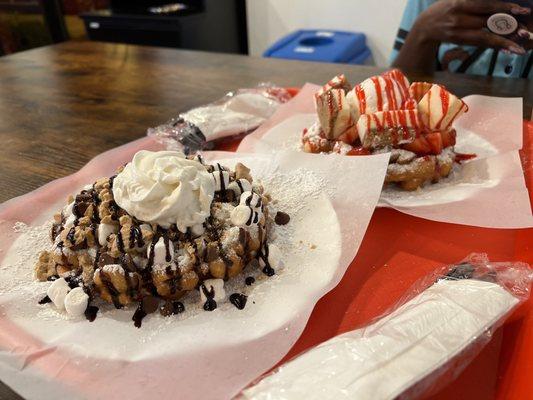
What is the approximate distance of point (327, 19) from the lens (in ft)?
15.6

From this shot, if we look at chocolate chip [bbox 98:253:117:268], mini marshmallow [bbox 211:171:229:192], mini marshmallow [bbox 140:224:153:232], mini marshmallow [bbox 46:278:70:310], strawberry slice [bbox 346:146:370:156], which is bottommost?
mini marshmallow [bbox 46:278:70:310]

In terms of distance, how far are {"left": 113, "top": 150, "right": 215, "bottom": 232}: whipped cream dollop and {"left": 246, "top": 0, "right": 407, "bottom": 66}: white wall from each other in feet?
12.2

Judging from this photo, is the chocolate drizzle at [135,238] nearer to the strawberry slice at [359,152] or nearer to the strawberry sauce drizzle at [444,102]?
the strawberry slice at [359,152]

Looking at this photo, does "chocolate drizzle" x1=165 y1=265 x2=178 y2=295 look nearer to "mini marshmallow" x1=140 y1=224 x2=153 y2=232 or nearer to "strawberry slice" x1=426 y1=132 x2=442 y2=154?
"mini marshmallow" x1=140 y1=224 x2=153 y2=232

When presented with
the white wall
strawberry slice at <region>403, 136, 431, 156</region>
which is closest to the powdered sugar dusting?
strawberry slice at <region>403, 136, 431, 156</region>

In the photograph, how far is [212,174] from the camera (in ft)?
4.23

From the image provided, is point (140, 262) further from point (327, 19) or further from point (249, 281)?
point (327, 19)

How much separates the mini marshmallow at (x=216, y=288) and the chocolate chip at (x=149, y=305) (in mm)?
106

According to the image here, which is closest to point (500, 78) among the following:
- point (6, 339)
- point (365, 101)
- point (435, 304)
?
point (365, 101)

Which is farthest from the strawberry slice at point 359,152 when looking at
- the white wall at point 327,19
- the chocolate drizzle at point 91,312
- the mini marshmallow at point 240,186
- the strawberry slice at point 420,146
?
the white wall at point 327,19

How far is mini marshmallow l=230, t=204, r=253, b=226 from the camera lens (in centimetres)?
121

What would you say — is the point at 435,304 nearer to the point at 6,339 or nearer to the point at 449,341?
the point at 449,341

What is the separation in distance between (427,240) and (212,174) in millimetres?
614

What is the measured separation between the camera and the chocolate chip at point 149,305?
1.10 m
